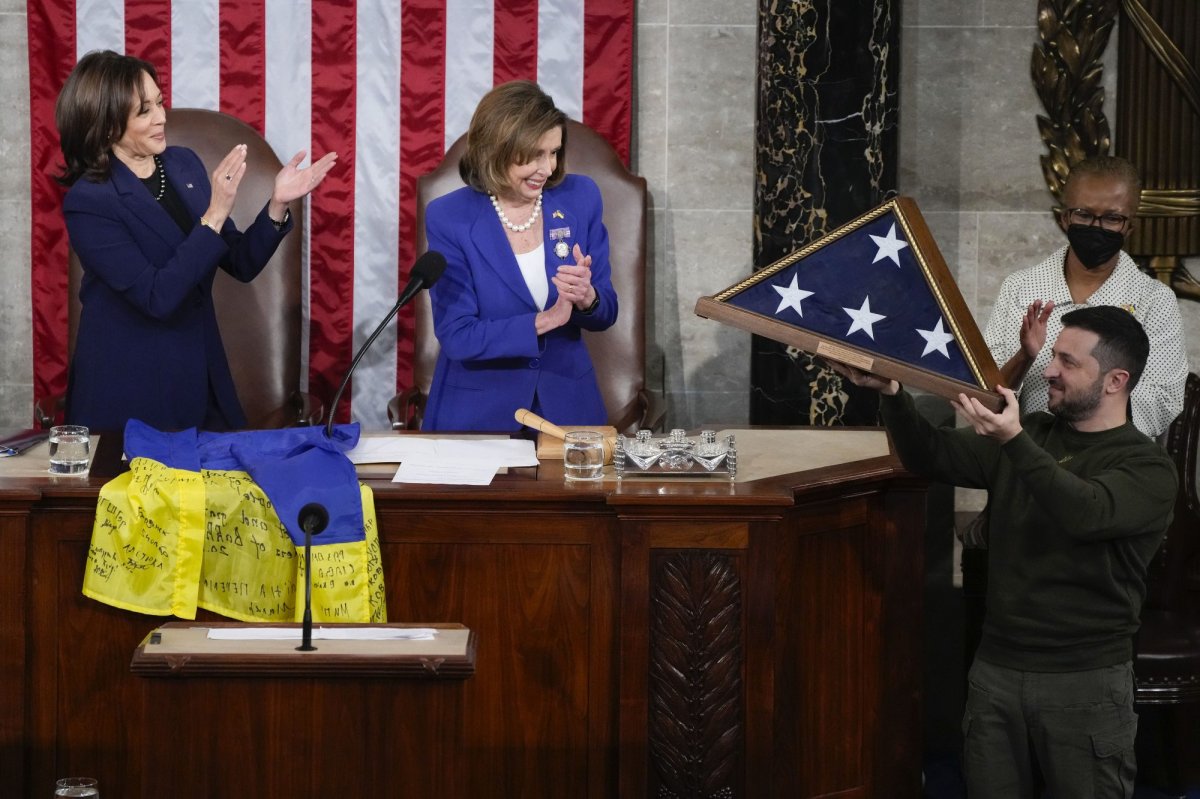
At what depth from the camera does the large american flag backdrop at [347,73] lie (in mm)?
5582

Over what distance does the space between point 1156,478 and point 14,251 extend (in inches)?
166

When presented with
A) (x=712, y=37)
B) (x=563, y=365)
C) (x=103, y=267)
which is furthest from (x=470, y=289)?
(x=712, y=37)

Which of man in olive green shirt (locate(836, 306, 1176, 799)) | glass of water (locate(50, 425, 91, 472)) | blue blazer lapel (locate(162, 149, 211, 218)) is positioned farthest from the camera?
blue blazer lapel (locate(162, 149, 211, 218))

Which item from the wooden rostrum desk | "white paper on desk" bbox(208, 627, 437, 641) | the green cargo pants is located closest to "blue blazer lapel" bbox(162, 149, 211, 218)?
the wooden rostrum desk

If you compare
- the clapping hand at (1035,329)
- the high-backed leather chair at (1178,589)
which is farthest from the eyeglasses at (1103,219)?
the high-backed leather chair at (1178,589)

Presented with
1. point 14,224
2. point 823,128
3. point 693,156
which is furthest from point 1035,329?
point 14,224

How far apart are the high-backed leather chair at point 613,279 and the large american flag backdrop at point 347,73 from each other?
21 centimetres

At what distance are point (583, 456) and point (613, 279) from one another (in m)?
1.92

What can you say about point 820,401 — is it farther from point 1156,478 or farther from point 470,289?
point 1156,478

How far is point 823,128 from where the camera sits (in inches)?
206

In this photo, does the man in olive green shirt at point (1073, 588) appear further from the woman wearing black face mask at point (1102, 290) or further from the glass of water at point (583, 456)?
the woman wearing black face mask at point (1102, 290)

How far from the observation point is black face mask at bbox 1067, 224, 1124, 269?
4.30m
